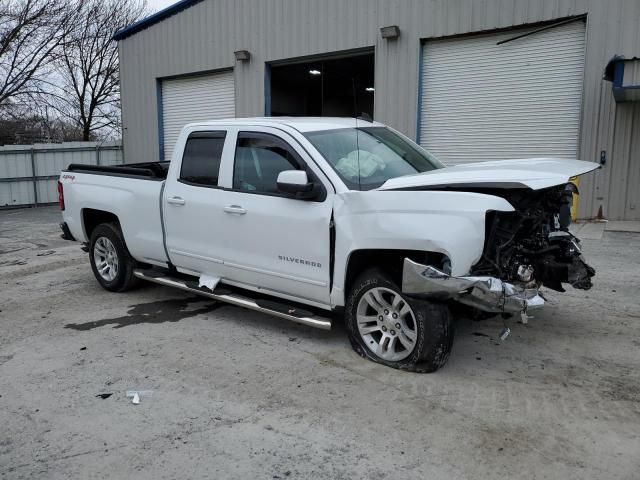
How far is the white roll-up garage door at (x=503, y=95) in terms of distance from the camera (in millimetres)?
11430

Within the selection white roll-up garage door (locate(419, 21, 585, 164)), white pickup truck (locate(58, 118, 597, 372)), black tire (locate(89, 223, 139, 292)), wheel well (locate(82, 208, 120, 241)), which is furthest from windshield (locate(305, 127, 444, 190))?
white roll-up garage door (locate(419, 21, 585, 164))

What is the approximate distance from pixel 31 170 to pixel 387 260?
17470 mm

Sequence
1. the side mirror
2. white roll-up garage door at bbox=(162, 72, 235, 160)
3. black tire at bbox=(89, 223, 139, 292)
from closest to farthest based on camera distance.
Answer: the side mirror, black tire at bbox=(89, 223, 139, 292), white roll-up garage door at bbox=(162, 72, 235, 160)

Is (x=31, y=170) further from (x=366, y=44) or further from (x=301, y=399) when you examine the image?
(x=301, y=399)

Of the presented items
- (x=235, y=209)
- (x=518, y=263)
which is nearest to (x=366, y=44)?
(x=235, y=209)

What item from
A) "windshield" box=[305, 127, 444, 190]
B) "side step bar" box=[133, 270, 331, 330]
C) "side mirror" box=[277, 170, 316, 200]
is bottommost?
"side step bar" box=[133, 270, 331, 330]

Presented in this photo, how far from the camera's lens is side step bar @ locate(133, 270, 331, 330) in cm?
467

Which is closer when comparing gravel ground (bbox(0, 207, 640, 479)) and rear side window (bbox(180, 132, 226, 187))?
gravel ground (bbox(0, 207, 640, 479))

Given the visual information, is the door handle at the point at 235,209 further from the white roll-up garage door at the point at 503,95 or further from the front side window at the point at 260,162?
the white roll-up garage door at the point at 503,95

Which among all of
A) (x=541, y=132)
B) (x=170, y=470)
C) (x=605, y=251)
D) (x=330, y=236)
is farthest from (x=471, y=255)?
(x=541, y=132)

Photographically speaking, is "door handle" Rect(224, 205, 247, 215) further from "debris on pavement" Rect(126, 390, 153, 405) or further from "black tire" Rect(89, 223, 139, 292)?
"black tire" Rect(89, 223, 139, 292)

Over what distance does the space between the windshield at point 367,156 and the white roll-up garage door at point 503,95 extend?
718 centimetres

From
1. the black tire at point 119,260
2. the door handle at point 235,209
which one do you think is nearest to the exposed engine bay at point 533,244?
the door handle at point 235,209

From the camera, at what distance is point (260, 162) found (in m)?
5.17
